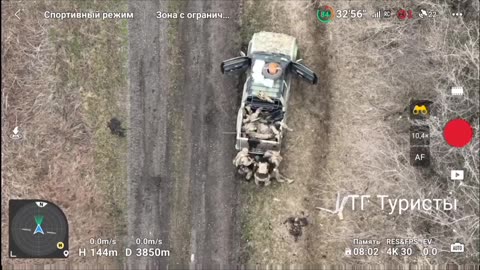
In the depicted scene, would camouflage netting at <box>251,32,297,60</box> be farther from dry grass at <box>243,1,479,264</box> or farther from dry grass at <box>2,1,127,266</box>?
dry grass at <box>2,1,127,266</box>

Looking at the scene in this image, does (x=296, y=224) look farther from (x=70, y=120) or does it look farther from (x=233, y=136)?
(x=70, y=120)

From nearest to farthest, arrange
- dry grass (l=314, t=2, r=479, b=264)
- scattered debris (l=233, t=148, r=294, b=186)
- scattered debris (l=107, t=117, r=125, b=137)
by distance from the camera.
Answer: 1. scattered debris (l=233, t=148, r=294, b=186)
2. dry grass (l=314, t=2, r=479, b=264)
3. scattered debris (l=107, t=117, r=125, b=137)

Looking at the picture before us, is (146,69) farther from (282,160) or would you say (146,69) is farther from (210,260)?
(210,260)

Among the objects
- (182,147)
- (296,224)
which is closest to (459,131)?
(296,224)

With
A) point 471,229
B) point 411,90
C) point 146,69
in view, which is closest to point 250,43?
point 146,69

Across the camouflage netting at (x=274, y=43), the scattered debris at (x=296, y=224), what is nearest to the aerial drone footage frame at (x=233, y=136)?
the scattered debris at (x=296, y=224)

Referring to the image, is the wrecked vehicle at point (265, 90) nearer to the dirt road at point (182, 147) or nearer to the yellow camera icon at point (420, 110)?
Result: the dirt road at point (182, 147)
